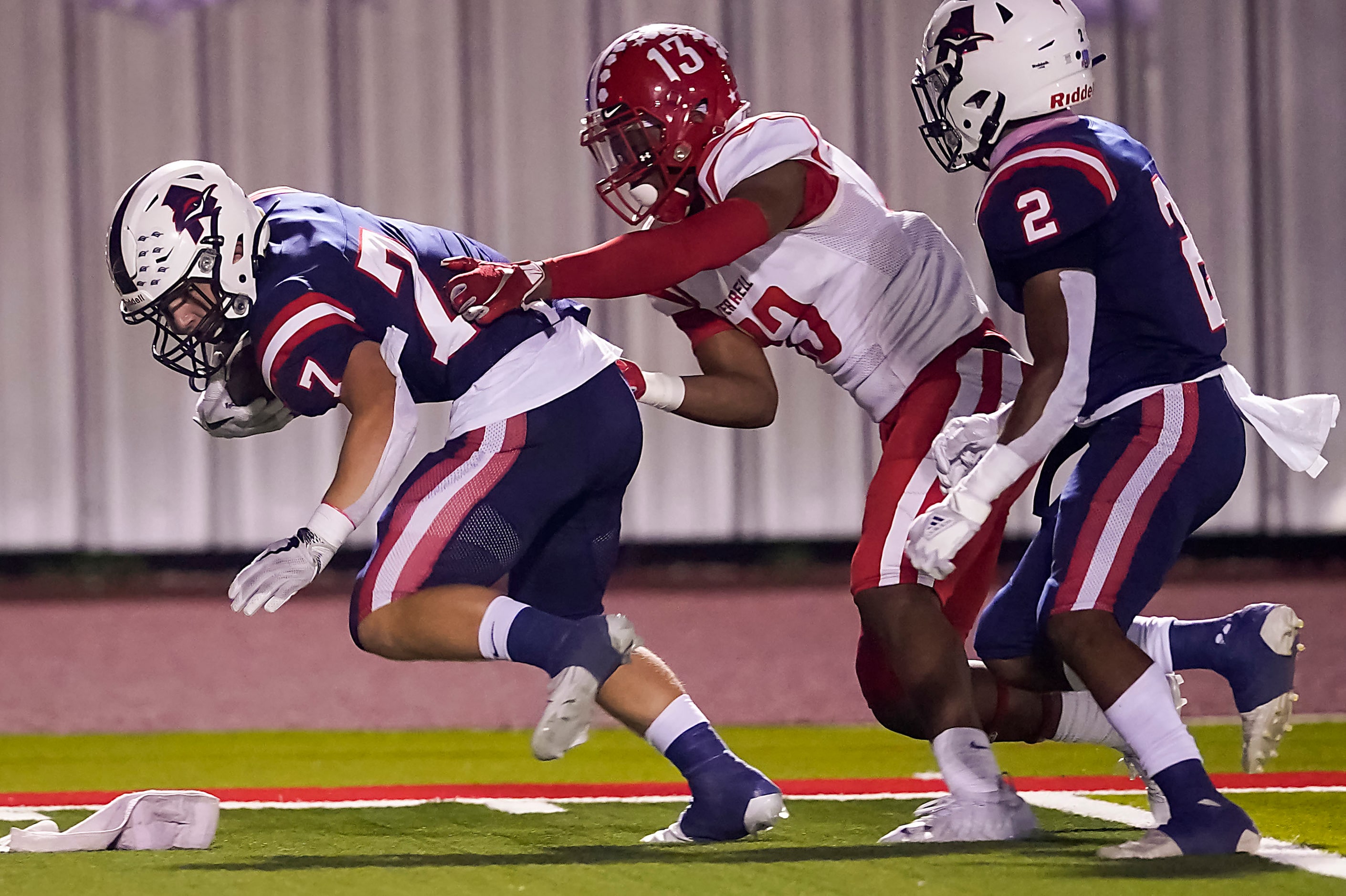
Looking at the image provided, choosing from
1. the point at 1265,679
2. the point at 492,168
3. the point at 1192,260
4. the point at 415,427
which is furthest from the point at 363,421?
the point at 492,168

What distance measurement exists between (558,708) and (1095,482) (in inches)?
30.8

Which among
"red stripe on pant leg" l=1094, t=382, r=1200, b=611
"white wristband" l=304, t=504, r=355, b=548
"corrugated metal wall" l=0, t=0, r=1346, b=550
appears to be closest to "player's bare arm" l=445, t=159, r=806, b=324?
"white wristband" l=304, t=504, r=355, b=548

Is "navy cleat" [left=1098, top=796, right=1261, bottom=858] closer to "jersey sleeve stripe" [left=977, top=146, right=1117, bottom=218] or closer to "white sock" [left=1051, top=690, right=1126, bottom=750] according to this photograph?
"white sock" [left=1051, top=690, right=1126, bottom=750]

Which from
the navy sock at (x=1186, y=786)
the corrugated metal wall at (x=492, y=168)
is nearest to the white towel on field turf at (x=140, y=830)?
the navy sock at (x=1186, y=786)

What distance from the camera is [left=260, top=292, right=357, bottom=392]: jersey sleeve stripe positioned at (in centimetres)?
243

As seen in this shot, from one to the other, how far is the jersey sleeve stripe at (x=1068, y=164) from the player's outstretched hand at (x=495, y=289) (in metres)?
0.65

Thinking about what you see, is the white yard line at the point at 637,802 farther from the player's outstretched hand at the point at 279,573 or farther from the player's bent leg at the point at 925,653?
the player's outstretched hand at the point at 279,573

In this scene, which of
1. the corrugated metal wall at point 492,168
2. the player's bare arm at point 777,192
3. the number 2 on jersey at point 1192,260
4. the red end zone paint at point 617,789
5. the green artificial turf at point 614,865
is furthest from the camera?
the corrugated metal wall at point 492,168

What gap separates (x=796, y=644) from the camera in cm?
591

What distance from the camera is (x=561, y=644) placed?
2305mm

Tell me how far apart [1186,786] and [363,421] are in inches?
48.5

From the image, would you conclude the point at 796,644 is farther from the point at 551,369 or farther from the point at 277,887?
the point at 277,887

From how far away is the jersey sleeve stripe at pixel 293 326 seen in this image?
2.43 metres

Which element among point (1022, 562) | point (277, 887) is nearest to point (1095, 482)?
point (1022, 562)
